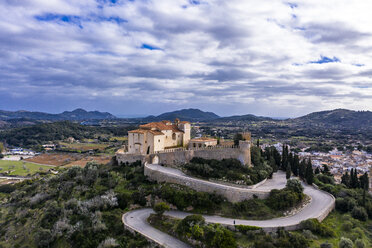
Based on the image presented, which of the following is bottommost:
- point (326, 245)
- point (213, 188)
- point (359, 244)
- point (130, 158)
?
point (359, 244)

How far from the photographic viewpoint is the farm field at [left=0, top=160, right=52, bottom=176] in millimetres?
76637

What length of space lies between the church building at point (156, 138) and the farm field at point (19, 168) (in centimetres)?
4762

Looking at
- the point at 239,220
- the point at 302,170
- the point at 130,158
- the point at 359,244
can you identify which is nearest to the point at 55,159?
the point at 130,158

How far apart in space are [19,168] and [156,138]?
62.0 m

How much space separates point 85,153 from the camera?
340 ft

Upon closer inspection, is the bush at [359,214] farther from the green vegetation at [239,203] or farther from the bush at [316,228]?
the bush at [316,228]

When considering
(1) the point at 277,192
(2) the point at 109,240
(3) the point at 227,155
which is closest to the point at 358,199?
(1) the point at 277,192

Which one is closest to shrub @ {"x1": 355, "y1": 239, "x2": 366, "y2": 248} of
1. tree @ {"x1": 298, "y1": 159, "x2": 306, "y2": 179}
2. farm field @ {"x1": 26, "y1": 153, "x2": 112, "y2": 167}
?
tree @ {"x1": 298, "y1": 159, "x2": 306, "y2": 179}

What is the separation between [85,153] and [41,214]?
6969 cm

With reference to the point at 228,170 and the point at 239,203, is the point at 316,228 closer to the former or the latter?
the point at 239,203

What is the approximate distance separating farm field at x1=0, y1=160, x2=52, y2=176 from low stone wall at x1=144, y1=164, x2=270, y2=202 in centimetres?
5770

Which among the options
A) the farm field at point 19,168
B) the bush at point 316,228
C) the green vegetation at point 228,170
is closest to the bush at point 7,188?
the farm field at point 19,168

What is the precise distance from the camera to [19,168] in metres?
82.0

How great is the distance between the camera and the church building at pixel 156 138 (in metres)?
45.2
